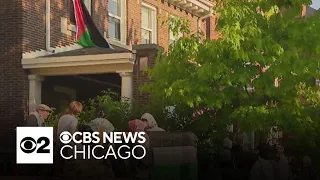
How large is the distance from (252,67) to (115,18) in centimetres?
919

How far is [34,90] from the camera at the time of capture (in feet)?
52.2

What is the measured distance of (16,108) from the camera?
15.7 m

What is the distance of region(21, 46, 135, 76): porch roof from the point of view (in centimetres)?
1505

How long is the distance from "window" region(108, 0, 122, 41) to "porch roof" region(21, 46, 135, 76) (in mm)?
3624

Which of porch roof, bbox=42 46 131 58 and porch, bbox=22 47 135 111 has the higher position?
porch roof, bbox=42 46 131 58

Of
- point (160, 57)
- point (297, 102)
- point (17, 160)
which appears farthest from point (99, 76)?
point (297, 102)

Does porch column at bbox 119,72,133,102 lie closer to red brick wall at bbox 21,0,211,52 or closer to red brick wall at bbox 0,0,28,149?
red brick wall at bbox 21,0,211,52

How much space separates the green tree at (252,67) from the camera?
429 inches

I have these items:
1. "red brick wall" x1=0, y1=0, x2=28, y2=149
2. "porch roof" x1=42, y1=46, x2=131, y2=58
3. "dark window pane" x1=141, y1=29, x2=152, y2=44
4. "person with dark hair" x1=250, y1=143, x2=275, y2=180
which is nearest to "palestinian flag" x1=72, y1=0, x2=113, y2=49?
"porch roof" x1=42, y1=46, x2=131, y2=58

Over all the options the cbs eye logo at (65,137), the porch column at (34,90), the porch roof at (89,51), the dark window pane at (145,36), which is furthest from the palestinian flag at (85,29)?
the cbs eye logo at (65,137)

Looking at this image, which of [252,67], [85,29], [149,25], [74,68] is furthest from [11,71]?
[252,67]

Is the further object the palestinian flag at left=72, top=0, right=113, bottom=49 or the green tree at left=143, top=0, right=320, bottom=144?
the palestinian flag at left=72, top=0, right=113, bottom=49

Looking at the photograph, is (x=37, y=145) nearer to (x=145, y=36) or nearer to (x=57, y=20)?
(x=57, y=20)

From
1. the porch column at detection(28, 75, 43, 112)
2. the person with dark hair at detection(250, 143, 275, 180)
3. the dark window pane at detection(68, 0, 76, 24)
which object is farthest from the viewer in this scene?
the dark window pane at detection(68, 0, 76, 24)
